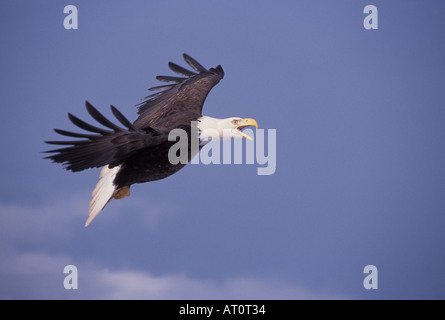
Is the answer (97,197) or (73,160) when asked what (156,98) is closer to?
(97,197)

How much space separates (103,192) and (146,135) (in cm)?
105

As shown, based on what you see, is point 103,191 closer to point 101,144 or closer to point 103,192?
point 103,192

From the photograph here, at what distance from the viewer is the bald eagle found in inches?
202

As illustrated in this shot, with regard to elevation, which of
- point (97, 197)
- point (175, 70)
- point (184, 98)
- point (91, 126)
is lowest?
point (97, 197)

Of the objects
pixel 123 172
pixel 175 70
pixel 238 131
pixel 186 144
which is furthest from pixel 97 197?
pixel 175 70

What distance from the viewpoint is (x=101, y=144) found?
5.20 metres

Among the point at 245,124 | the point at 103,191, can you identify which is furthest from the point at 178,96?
the point at 103,191

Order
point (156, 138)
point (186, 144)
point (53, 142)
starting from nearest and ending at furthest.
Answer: point (53, 142) < point (156, 138) < point (186, 144)

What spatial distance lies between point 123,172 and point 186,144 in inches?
25.2

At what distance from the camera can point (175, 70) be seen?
796 centimetres

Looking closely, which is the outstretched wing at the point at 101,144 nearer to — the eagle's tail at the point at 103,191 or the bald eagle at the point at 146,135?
the bald eagle at the point at 146,135

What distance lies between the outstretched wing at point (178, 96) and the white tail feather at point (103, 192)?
67 cm

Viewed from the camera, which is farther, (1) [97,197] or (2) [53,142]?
(1) [97,197]

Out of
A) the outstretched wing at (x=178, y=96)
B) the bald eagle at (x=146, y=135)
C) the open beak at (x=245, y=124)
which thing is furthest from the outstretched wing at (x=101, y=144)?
the open beak at (x=245, y=124)
